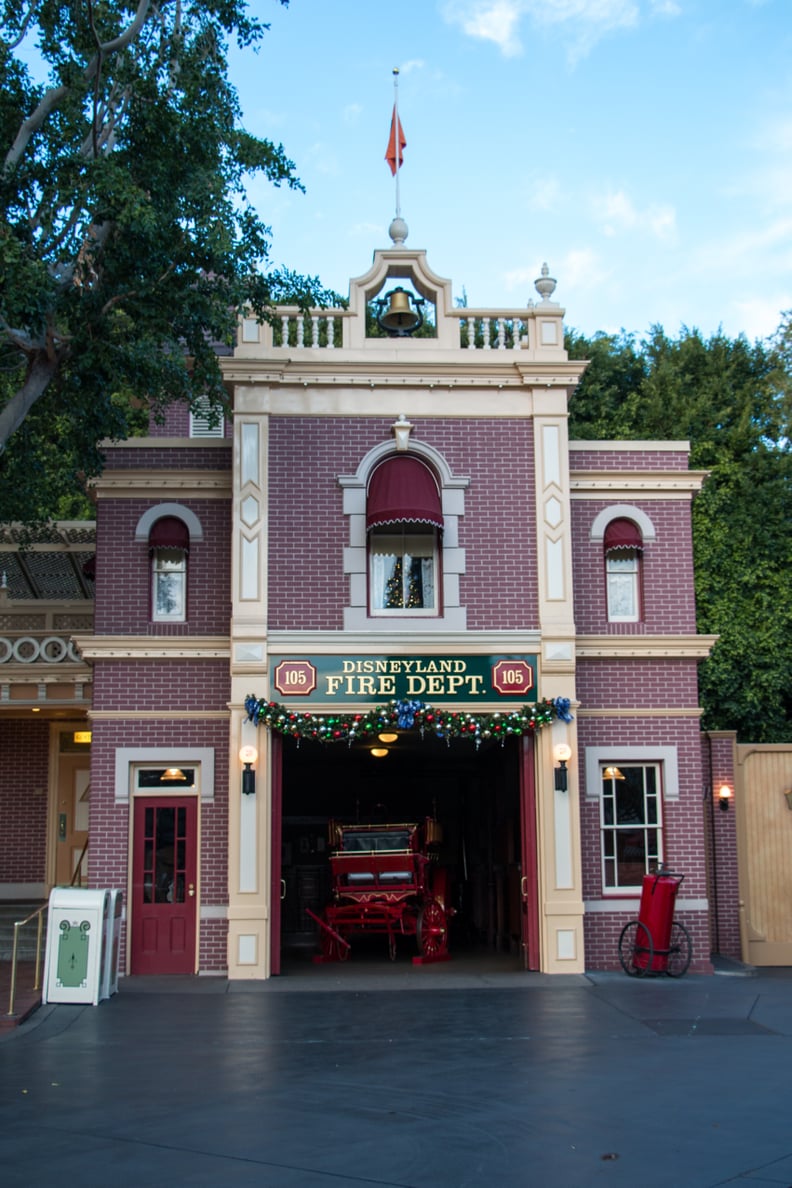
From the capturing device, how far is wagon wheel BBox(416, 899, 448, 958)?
1959 centimetres

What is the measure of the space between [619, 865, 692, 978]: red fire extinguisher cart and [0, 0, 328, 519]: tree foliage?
9.08m

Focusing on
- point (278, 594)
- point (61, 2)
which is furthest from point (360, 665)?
point (61, 2)

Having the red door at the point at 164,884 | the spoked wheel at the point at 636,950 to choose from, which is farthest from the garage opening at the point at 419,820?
the red door at the point at 164,884

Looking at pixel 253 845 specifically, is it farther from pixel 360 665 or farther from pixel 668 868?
pixel 668 868

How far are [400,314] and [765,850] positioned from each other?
30.8 feet

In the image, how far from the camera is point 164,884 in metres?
17.7

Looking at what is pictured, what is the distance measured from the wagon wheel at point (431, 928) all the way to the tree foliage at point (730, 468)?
11.1 meters

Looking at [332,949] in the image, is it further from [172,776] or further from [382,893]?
[172,776]

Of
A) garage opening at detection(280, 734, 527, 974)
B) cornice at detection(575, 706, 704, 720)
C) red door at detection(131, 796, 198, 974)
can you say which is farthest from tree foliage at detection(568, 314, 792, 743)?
red door at detection(131, 796, 198, 974)

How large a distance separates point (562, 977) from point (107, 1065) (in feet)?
24.5

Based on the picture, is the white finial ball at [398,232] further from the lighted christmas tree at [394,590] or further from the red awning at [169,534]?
the red awning at [169,534]

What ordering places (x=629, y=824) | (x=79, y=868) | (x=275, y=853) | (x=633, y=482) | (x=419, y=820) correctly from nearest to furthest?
(x=275, y=853)
(x=629, y=824)
(x=633, y=482)
(x=79, y=868)
(x=419, y=820)

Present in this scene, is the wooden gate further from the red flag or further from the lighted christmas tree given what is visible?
the red flag

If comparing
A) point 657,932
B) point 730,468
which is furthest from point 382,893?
point 730,468
